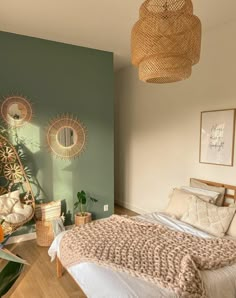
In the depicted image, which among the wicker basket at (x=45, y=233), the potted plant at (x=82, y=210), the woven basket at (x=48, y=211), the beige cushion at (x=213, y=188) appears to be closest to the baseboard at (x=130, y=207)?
the potted plant at (x=82, y=210)

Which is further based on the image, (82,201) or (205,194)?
(82,201)

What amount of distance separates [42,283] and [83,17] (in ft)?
9.63

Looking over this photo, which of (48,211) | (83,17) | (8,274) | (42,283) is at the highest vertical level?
(83,17)

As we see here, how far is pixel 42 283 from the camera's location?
2.40 metres

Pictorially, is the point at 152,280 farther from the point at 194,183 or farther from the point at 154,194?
the point at 154,194

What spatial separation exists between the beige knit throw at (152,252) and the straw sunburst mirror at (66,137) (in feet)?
4.69

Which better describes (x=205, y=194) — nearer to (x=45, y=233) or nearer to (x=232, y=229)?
(x=232, y=229)

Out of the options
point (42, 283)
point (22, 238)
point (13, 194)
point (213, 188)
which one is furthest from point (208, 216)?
point (22, 238)

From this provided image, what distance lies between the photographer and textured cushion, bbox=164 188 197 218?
2.83m

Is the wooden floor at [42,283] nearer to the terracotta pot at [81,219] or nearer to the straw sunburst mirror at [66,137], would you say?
the terracotta pot at [81,219]

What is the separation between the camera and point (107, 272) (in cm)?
171

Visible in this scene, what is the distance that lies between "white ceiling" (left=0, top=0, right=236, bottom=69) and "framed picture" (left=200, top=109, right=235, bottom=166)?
3.80ft

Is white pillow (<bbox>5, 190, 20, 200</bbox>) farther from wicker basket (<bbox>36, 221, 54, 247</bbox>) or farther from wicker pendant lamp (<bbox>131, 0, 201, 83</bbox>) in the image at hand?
wicker pendant lamp (<bbox>131, 0, 201, 83</bbox>)

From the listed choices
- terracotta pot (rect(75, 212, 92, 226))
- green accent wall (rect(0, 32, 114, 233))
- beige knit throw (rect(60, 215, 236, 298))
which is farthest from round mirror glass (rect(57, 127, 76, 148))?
beige knit throw (rect(60, 215, 236, 298))
